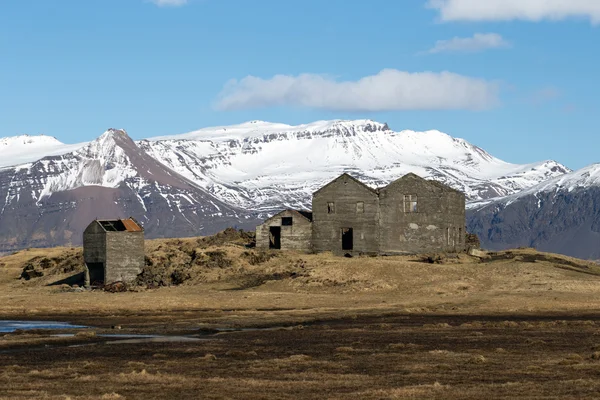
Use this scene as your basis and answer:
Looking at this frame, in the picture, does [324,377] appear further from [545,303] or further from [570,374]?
[545,303]

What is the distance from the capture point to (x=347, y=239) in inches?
4820

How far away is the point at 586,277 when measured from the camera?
105 meters

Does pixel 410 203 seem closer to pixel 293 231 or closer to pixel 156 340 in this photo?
pixel 293 231

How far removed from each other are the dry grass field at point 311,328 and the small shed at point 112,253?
7.68ft

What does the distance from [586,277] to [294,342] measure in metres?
56.1

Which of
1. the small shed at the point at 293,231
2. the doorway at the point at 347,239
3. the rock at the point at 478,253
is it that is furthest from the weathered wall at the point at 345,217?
the rock at the point at 478,253

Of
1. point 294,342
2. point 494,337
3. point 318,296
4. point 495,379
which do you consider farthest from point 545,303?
point 495,379

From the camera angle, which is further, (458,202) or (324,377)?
(458,202)

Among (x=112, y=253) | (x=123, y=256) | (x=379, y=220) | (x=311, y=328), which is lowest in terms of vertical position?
(x=311, y=328)

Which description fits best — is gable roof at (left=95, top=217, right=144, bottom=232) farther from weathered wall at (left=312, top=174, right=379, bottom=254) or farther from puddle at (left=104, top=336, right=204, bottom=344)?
puddle at (left=104, top=336, right=204, bottom=344)

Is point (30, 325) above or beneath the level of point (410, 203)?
beneath

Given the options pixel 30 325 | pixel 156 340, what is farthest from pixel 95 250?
pixel 156 340

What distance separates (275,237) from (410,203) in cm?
1612

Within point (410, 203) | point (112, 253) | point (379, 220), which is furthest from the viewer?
point (379, 220)
